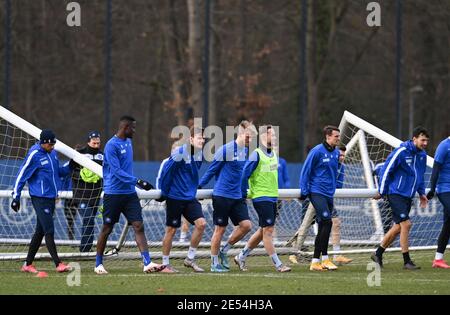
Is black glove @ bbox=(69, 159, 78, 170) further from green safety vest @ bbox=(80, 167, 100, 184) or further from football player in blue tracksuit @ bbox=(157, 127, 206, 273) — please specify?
green safety vest @ bbox=(80, 167, 100, 184)

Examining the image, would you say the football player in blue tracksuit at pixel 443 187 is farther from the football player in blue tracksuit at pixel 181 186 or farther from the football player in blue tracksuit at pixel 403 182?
the football player in blue tracksuit at pixel 181 186

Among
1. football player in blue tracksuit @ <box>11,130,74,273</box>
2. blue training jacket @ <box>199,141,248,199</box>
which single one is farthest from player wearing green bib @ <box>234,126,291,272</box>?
football player in blue tracksuit @ <box>11,130,74,273</box>

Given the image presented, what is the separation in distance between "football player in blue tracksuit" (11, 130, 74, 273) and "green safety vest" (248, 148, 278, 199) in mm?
2705

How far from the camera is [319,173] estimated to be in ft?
48.4

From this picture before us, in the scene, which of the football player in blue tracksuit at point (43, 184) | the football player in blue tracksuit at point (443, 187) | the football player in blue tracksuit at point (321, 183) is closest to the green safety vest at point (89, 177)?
the football player in blue tracksuit at point (43, 184)

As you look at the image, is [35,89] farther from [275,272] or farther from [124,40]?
[275,272]

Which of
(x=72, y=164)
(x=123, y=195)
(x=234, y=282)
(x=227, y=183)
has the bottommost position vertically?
(x=234, y=282)

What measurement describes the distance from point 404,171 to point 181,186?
3.21 metres

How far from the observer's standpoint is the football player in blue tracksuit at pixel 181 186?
14.5 meters

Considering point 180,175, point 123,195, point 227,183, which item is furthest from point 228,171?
point 123,195

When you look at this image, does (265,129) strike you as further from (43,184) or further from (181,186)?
(43,184)
